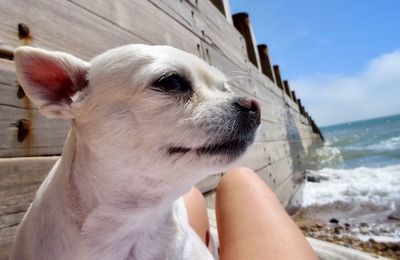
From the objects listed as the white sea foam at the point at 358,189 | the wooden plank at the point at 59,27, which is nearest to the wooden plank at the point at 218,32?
the wooden plank at the point at 59,27

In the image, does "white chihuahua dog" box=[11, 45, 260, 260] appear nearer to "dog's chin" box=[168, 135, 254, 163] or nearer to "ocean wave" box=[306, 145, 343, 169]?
"dog's chin" box=[168, 135, 254, 163]

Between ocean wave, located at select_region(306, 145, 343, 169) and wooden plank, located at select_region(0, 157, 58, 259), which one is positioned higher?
wooden plank, located at select_region(0, 157, 58, 259)

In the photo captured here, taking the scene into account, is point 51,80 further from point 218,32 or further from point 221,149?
point 218,32

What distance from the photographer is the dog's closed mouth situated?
1214 mm

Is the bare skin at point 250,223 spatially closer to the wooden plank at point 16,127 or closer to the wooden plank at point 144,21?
the wooden plank at point 16,127

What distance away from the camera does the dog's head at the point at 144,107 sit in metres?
1.20

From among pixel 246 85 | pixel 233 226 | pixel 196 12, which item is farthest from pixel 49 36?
pixel 246 85

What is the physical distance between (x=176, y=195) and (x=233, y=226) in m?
0.49

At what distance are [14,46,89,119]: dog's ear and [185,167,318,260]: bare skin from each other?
0.85m

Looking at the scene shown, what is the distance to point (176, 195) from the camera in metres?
1.29

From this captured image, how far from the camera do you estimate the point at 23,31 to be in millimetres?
1495

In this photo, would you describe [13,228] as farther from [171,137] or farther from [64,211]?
[171,137]

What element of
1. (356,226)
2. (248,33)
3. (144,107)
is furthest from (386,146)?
(144,107)

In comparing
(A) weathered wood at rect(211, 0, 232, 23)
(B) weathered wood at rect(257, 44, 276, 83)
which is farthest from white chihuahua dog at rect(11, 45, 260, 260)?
(B) weathered wood at rect(257, 44, 276, 83)
